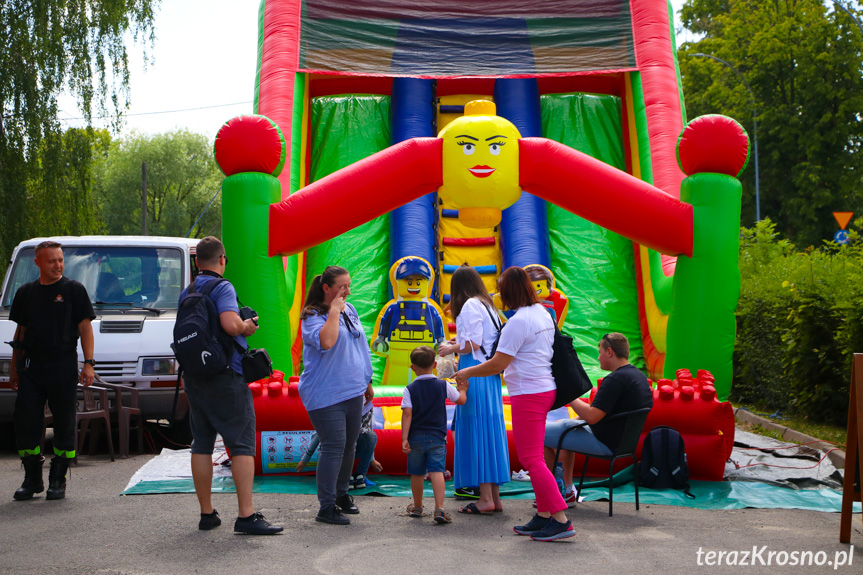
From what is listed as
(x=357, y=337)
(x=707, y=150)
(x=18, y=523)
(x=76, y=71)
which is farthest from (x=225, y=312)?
(x=76, y=71)

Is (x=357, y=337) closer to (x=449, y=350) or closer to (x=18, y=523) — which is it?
(x=449, y=350)

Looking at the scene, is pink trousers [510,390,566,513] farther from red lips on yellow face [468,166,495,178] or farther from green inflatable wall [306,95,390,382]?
green inflatable wall [306,95,390,382]

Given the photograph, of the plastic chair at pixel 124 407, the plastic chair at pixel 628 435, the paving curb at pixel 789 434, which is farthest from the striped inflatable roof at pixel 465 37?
the plastic chair at pixel 628 435

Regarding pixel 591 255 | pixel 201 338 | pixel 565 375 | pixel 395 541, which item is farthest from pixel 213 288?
pixel 591 255

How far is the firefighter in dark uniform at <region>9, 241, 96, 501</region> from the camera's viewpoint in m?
6.48

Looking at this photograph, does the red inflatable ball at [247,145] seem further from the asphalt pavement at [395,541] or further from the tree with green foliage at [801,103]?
the tree with green foliage at [801,103]

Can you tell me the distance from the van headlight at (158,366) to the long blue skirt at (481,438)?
11.8 feet

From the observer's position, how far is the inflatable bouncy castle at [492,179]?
7.79m

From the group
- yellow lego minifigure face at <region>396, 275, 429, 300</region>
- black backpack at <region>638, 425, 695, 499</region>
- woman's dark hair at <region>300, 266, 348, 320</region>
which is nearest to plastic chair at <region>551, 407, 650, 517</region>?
black backpack at <region>638, 425, 695, 499</region>

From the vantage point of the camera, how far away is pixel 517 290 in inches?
220

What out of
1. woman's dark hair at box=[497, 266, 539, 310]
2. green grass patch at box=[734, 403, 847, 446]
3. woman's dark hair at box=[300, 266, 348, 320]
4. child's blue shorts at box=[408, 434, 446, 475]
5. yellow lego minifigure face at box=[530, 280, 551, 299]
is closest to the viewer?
woman's dark hair at box=[497, 266, 539, 310]

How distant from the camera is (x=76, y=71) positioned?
15570 mm

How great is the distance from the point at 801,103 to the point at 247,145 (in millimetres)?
22996

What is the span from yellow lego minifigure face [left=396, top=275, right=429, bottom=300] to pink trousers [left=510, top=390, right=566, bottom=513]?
3.12 m
